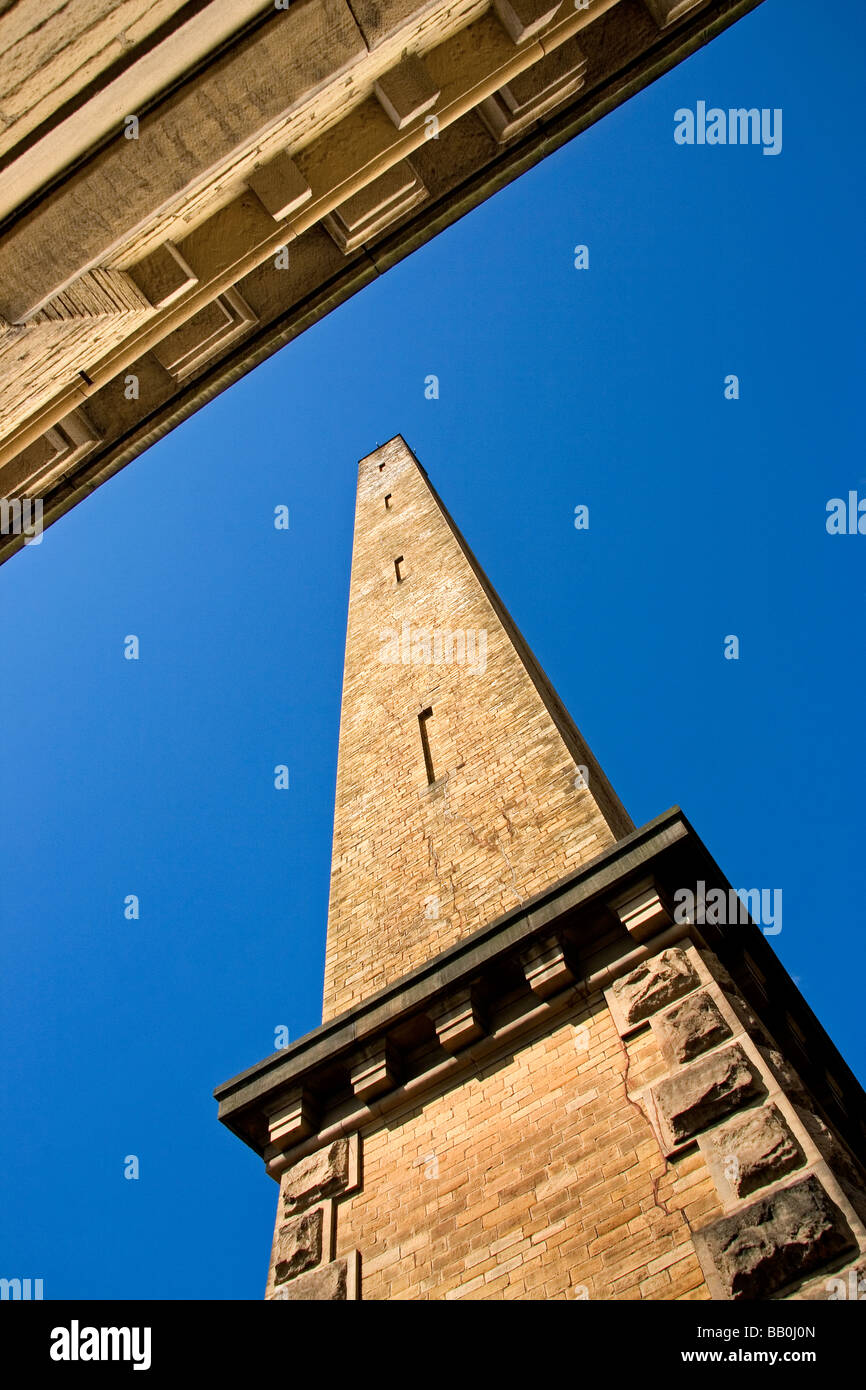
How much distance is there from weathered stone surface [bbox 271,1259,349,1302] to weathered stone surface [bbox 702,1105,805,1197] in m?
2.70

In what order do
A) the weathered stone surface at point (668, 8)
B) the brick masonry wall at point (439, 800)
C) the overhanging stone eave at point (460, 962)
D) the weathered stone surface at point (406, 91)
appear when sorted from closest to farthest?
the weathered stone surface at point (406, 91)
the weathered stone surface at point (668, 8)
the overhanging stone eave at point (460, 962)
the brick masonry wall at point (439, 800)

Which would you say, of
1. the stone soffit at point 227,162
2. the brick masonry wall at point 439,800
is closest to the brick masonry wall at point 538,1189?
the brick masonry wall at point 439,800

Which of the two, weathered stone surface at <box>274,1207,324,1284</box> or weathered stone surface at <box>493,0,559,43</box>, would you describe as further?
weathered stone surface at <box>274,1207,324,1284</box>

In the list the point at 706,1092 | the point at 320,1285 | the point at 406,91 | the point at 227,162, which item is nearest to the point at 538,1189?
the point at 706,1092

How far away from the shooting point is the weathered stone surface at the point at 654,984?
6590 millimetres

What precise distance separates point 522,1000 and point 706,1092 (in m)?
1.84

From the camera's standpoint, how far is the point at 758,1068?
228 inches

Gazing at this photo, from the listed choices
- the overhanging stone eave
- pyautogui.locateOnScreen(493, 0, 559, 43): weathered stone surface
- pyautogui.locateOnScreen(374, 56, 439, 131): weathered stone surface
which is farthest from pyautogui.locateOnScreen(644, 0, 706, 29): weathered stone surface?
the overhanging stone eave

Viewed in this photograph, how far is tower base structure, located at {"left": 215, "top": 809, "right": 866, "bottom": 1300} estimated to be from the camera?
5285 mm

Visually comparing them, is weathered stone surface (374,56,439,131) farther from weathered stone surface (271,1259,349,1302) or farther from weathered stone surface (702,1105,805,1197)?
weathered stone surface (271,1259,349,1302)

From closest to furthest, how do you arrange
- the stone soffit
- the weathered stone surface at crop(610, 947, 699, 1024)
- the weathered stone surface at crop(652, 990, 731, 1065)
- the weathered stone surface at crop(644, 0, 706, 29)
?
the stone soffit < the weathered stone surface at crop(644, 0, 706, 29) < the weathered stone surface at crop(652, 990, 731, 1065) < the weathered stone surface at crop(610, 947, 699, 1024)

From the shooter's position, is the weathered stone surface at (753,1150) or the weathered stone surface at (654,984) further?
the weathered stone surface at (654,984)

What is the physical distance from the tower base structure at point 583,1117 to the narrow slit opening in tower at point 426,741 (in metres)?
4.00

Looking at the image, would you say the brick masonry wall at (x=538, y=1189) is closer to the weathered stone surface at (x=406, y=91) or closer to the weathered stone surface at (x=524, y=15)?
the weathered stone surface at (x=406, y=91)
